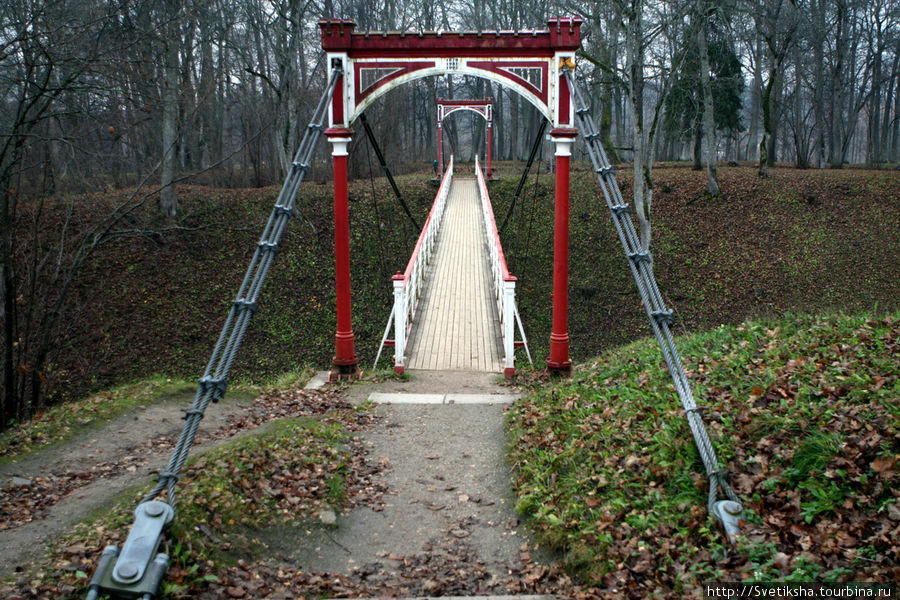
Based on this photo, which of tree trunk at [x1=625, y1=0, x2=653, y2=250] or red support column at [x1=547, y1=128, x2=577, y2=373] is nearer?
red support column at [x1=547, y1=128, x2=577, y2=373]

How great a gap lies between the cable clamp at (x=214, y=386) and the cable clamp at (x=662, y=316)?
3.18 m

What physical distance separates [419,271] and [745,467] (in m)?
9.33

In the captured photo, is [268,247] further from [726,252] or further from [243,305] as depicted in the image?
[726,252]

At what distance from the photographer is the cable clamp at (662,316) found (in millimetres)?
4964

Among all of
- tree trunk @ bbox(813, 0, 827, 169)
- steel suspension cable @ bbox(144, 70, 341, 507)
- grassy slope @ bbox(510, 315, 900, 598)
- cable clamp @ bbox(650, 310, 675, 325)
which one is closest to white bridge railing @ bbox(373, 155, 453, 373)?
steel suspension cable @ bbox(144, 70, 341, 507)

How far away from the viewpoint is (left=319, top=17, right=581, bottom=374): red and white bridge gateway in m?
8.07

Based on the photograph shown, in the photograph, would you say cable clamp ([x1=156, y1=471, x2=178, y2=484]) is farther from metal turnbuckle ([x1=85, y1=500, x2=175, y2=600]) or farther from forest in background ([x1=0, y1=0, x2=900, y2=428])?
forest in background ([x1=0, y1=0, x2=900, y2=428])

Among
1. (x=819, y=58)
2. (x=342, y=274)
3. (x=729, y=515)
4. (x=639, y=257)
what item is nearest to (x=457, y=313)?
(x=342, y=274)

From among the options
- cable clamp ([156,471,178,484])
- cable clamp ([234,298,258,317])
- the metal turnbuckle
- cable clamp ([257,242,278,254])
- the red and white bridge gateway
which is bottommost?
the metal turnbuckle

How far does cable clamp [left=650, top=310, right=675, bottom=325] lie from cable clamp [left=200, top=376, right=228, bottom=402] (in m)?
3.18

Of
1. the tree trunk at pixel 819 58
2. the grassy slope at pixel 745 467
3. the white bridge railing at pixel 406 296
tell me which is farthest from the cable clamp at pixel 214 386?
the tree trunk at pixel 819 58

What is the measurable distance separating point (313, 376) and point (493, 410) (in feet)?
9.45

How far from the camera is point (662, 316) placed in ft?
16.4

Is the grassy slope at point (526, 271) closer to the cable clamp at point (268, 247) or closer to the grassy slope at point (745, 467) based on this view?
the cable clamp at point (268, 247)
